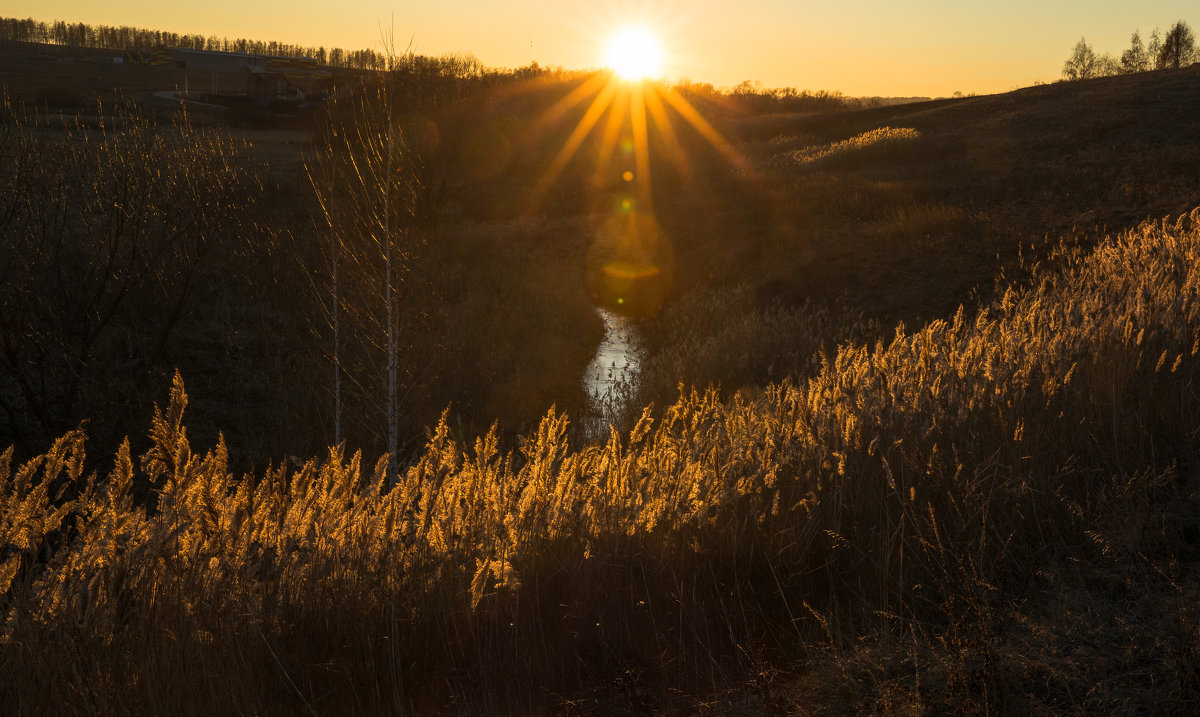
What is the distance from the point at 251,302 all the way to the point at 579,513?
16139mm

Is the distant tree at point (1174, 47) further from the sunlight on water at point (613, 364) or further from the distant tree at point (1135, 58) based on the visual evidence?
the sunlight on water at point (613, 364)

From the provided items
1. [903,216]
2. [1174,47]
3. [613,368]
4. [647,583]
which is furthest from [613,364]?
[1174,47]

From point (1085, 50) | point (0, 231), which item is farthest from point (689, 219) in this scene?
point (1085, 50)

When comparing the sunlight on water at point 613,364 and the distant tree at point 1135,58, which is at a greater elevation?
the distant tree at point 1135,58

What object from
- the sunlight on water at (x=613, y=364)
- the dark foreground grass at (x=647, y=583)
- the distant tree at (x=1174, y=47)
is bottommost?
the sunlight on water at (x=613, y=364)

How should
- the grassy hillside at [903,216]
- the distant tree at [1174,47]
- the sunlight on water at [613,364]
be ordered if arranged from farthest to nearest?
the distant tree at [1174,47]
the grassy hillside at [903,216]
the sunlight on water at [613,364]

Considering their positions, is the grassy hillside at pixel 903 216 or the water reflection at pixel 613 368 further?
the grassy hillside at pixel 903 216

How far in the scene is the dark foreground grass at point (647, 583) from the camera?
2.26 metres

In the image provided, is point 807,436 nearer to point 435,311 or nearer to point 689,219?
point 435,311

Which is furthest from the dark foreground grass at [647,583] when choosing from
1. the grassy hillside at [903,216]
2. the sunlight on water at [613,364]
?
the sunlight on water at [613,364]

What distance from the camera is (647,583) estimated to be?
294 centimetres

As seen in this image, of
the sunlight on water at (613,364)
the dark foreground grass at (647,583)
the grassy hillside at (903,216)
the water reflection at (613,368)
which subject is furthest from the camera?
the grassy hillside at (903,216)

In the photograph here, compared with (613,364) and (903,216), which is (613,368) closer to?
(613,364)

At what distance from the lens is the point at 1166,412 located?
3713 millimetres
